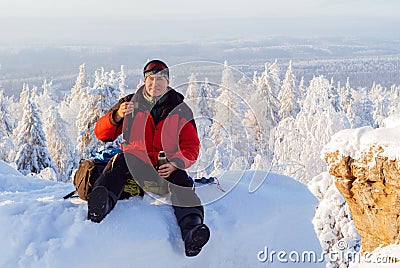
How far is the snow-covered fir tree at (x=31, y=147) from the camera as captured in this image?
22531 mm

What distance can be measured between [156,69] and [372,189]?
14.9ft

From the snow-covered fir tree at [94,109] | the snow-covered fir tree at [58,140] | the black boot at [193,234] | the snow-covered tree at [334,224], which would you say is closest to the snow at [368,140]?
the black boot at [193,234]

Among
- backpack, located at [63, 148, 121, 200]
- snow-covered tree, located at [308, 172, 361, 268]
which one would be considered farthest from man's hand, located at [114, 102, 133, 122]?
snow-covered tree, located at [308, 172, 361, 268]

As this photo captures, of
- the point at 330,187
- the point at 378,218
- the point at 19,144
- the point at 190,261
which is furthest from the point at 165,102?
the point at 19,144

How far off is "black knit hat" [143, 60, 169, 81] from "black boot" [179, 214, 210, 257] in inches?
60.8

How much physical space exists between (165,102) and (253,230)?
1.77 m

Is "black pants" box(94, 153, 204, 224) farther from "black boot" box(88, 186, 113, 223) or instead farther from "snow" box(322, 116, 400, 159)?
"snow" box(322, 116, 400, 159)

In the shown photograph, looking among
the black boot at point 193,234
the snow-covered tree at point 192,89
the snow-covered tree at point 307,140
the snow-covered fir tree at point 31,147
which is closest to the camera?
the black boot at point 193,234

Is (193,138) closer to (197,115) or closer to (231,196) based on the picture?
(197,115)

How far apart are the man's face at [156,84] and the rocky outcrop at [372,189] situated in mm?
4029

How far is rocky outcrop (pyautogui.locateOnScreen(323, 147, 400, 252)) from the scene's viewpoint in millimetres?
7215

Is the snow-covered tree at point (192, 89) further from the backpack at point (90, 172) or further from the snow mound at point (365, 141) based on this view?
the snow mound at point (365, 141)

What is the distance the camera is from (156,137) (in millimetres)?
4910

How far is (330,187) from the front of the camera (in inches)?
581
